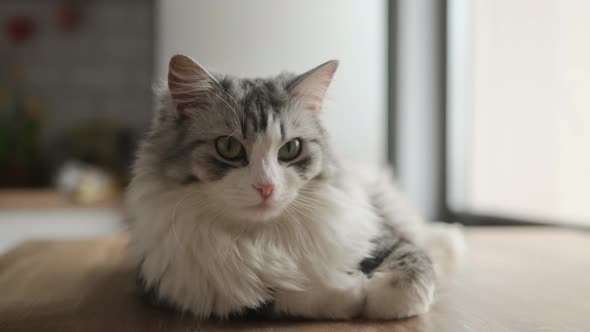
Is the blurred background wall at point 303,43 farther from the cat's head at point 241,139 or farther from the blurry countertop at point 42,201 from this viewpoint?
the cat's head at point 241,139

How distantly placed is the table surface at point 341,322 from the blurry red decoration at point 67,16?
2190 mm

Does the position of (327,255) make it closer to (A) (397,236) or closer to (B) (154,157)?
(A) (397,236)

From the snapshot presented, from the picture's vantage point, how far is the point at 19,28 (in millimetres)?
3678

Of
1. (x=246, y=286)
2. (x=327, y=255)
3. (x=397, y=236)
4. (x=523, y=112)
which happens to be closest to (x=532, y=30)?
(x=523, y=112)

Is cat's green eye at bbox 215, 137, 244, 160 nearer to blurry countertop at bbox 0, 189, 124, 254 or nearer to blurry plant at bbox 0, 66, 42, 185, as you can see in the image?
blurry countertop at bbox 0, 189, 124, 254

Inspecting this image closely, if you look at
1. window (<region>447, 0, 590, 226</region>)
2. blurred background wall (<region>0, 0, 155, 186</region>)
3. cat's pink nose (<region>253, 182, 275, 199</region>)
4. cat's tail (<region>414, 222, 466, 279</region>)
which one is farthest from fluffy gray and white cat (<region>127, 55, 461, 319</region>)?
blurred background wall (<region>0, 0, 155, 186</region>)

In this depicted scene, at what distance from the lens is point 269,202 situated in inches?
40.9

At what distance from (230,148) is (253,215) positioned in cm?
15

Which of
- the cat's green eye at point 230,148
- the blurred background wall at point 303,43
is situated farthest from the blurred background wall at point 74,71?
the cat's green eye at point 230,148

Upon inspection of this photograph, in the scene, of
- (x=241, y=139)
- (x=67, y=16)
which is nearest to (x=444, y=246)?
(x=241, y=139)

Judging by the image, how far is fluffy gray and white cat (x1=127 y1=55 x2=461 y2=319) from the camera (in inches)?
41.9

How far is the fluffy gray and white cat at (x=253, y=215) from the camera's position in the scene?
3.50ft

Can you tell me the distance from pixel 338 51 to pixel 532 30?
36.9 inches

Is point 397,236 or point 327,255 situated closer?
point 327,255
